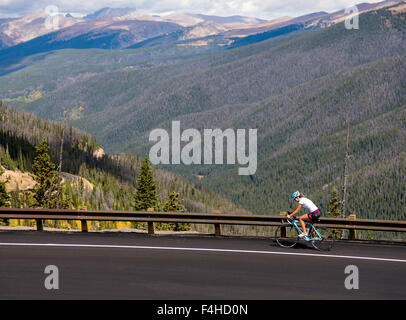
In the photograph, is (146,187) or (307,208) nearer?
(307,208)

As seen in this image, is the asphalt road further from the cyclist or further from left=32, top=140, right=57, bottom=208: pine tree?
left=32, top=140, right=57, bottom=208: pine tree

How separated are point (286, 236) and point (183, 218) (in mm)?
3933

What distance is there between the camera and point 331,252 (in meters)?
17.7

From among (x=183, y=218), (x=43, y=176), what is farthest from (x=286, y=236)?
(x=43, y=176)

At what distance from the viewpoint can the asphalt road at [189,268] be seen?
12.9 meters

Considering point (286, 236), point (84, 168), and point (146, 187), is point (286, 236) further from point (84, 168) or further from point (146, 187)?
point (84, 168)

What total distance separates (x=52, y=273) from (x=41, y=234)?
6606 mm

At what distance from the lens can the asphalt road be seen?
12.9 metres

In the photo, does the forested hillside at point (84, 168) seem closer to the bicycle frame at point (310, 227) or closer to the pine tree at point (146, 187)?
the pine tree at point (146, 187)

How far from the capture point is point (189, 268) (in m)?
15.2

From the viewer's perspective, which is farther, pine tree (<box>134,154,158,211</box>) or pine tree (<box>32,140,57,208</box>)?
pine tree (<box>134,154,158,211</box>)

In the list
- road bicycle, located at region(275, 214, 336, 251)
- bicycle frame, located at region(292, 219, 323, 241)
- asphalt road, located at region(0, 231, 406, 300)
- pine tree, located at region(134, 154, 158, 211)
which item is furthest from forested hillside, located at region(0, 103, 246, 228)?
bicycle frame, located at region(292, 219, 323, 241)

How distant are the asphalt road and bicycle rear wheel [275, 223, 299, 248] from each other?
362mm
